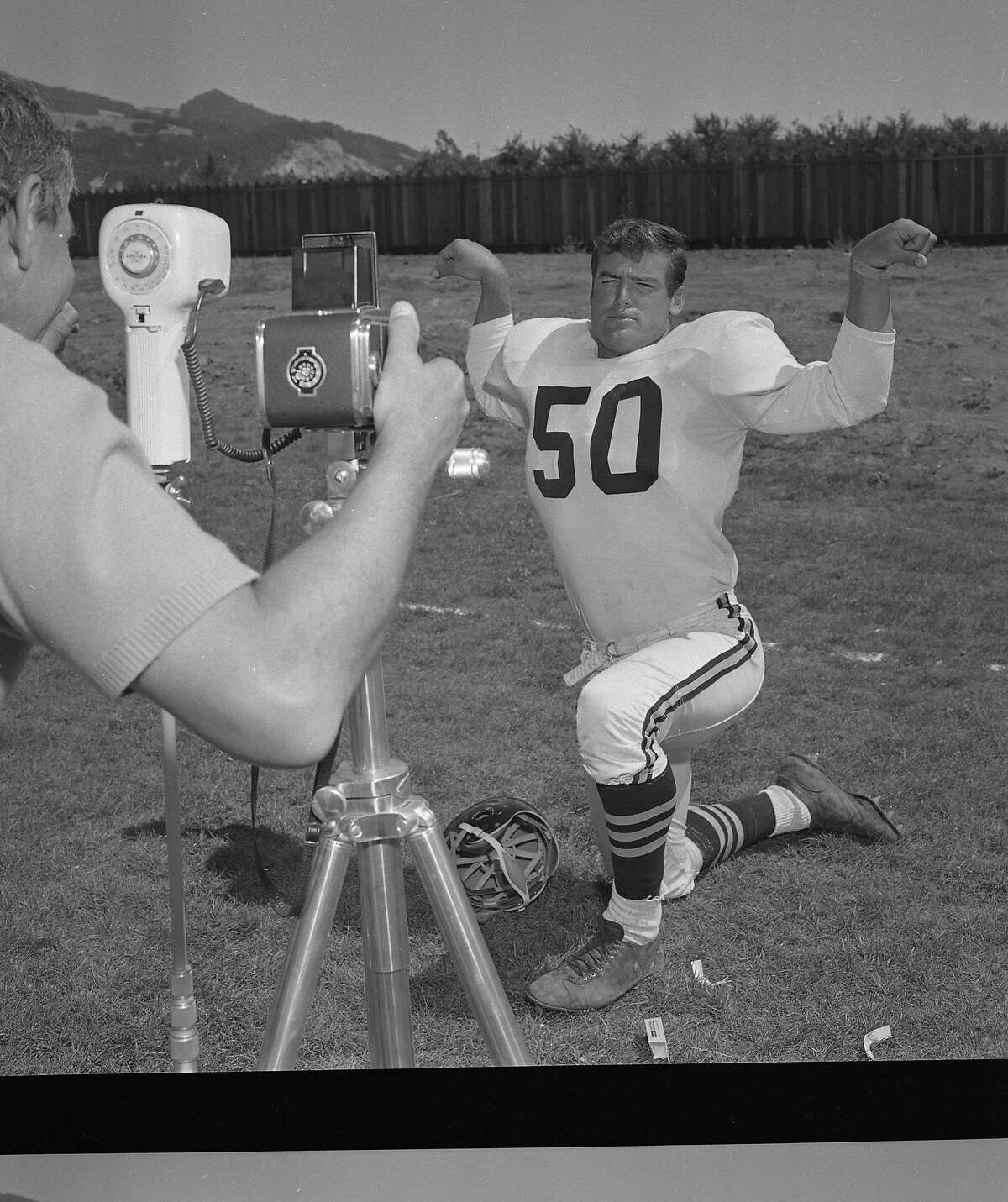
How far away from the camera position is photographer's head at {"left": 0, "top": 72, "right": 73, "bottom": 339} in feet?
3.36

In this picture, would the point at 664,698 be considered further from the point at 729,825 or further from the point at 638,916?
the point at 729,825

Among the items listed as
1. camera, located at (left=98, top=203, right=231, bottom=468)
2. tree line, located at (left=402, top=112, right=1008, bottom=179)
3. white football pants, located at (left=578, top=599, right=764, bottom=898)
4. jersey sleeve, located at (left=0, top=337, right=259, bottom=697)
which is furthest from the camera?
tree line, located at (left=402, top=112, right=1008, bottom=179)

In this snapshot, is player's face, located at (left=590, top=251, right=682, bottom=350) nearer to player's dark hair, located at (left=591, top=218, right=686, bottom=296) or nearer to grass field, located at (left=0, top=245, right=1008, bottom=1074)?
player's dark hair, located at (left=591, top=218, right=686, bottom=296)

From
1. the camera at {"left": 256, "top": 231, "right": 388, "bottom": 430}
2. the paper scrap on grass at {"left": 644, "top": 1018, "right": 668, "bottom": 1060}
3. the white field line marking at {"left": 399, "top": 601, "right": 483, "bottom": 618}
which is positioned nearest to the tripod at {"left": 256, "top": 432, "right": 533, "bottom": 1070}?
the camera at {"left": 256, "top": 231, "right": 388, "bottom": 430}

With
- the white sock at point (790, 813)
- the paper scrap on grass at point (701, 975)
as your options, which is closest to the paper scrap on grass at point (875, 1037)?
the paper scrap on grass at point (701, 975)

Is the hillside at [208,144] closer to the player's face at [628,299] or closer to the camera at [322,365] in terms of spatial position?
the player's face at [628,299]

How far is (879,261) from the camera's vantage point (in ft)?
6.54

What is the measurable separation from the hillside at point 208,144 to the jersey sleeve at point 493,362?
454 mm

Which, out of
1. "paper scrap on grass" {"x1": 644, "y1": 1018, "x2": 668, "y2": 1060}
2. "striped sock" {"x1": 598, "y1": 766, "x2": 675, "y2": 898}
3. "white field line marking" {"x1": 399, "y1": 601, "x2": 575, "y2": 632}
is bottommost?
"paper scrap on grass" {"x1": 644, "y1": 1018, "x2": 668, "y2": 1060}

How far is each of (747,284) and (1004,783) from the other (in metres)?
4.23

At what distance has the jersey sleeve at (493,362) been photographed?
8.35 ft

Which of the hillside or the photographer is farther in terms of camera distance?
the hillside

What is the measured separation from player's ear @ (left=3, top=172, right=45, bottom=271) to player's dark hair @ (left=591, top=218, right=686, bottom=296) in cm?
153

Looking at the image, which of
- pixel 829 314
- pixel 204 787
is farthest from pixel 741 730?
pixel 829 314
